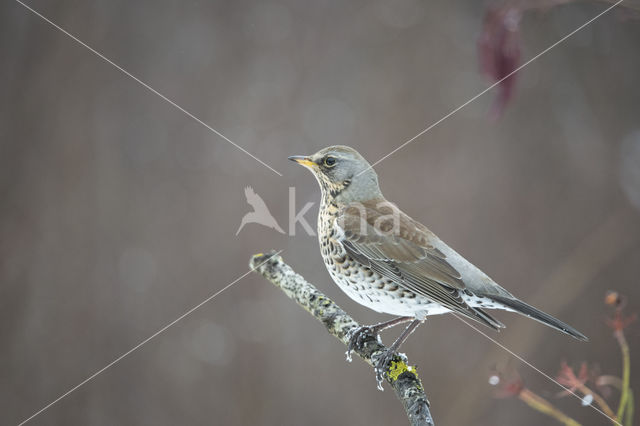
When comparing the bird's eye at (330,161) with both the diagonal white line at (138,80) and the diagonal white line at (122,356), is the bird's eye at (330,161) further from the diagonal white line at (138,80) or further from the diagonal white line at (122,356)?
the diagonal white line at (122,356)

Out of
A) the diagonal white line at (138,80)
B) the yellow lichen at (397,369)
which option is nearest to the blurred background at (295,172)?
the diagonal white line at (138,80)

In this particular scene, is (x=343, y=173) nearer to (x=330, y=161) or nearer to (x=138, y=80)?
(x=330, y=161)

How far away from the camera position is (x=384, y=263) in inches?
81.3

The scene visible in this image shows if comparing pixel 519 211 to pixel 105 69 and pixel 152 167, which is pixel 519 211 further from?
pixel 105 69

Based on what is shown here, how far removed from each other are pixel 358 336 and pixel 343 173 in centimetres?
67

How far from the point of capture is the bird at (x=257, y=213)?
3562mm

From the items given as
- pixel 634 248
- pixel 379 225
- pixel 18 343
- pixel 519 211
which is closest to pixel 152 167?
pixel 18 343

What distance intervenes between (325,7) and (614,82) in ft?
6.81

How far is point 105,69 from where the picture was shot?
399 centimetres

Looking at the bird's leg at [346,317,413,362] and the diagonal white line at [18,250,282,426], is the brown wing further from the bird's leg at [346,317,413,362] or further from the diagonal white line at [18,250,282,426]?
the diagonal white line at [18,250,282,426]

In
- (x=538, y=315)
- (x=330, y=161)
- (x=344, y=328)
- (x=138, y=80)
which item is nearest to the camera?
(x=538, y=315)

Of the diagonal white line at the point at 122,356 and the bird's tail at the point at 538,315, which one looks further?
the diagonal white line at the point at 122,356

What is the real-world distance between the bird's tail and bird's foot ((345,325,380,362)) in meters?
0.48

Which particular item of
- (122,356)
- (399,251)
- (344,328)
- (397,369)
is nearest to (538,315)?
(397,369)
